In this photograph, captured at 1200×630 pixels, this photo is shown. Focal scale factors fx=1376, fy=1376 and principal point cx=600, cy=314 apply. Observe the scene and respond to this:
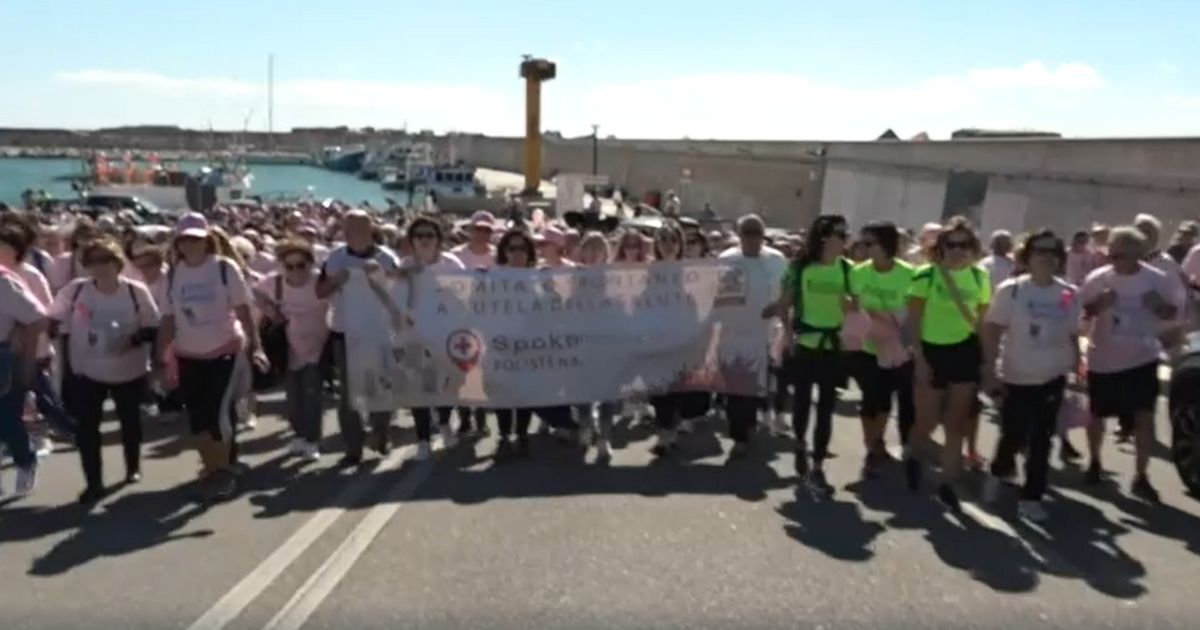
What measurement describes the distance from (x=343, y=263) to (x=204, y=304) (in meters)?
1.36

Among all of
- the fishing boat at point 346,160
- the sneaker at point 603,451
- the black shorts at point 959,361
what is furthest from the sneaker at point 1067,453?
the fishing boat at point 346,160

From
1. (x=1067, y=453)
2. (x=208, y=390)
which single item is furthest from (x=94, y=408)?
(x=1067, y=453)

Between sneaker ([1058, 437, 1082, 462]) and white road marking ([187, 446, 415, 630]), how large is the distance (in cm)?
489

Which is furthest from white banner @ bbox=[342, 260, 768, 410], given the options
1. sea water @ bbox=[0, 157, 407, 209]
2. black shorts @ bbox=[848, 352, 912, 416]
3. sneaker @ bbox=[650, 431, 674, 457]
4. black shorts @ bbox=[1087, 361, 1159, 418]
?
sea water @ bbox=[0, 157, 407, 209]

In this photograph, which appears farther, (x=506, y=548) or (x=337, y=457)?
(x=337, y=457)

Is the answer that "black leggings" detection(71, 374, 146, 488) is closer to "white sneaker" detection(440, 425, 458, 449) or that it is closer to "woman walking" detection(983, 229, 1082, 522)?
"white sneaker" detection(440, 425, 458, 449)

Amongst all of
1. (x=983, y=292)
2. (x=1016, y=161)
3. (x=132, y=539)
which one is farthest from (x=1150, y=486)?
(x=1016, y=161)

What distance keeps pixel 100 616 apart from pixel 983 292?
5305mm

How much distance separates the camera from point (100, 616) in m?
6.02

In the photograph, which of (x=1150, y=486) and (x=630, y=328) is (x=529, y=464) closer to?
(x=630, y=328)

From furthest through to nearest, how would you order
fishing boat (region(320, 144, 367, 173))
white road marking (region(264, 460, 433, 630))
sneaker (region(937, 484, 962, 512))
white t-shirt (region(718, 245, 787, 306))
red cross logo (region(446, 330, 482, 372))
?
1. fishing boat (region(320, 144, 367, 173))
2. white t-shirt (region(718, 245, 787, 306))
3. red cross logo (region(446, 330, 482, 372))
4. sneaker (region(937, 484, 962, 512))
5. white road marking (region(264, 460, 433, 630))

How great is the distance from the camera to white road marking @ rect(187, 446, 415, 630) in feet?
19.7

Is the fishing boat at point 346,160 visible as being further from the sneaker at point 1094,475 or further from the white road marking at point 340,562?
the sneaker at point 1094,475

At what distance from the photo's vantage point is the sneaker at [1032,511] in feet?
26.2
